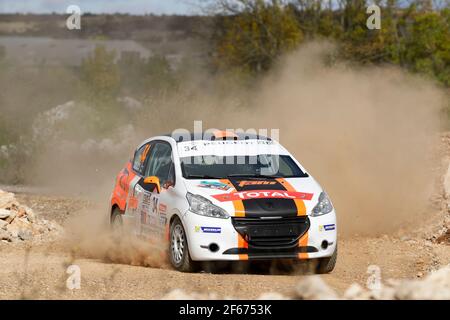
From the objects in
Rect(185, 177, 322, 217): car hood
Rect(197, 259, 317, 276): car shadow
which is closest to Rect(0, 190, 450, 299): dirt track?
Rect(197, 259, 317, 276): car shadow

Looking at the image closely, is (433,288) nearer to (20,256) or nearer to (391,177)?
(20,256)

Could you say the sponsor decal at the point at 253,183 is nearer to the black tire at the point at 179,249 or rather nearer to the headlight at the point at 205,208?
the headlight at the point at 205,208

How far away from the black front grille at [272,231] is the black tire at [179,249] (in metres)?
0.59

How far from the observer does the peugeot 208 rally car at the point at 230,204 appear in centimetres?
1045

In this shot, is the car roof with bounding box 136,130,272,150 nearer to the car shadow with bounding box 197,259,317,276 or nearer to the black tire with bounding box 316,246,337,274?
the car shadow with bounding box 197,259,317,276

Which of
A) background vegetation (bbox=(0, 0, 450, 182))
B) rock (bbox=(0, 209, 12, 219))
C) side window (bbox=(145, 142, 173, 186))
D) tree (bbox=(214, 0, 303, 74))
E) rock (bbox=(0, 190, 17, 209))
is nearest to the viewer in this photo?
side window (bbox=(145, 142, 173, 186))

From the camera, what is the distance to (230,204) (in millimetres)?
10484

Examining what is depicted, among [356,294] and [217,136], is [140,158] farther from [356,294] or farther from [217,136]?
[356,294]

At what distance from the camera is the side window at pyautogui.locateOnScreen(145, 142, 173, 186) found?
11.6 metres

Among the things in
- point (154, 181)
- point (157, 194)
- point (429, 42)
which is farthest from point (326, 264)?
point (429, 42)

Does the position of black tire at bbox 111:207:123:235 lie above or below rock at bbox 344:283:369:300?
below

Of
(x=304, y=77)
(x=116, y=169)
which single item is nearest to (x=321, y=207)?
(x=304, y=77)

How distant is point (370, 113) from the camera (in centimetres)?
2089

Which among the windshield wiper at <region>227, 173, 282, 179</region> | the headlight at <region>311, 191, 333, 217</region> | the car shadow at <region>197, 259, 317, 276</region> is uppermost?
the windshield wiper at <region>227, 173, 282, 179</region>
